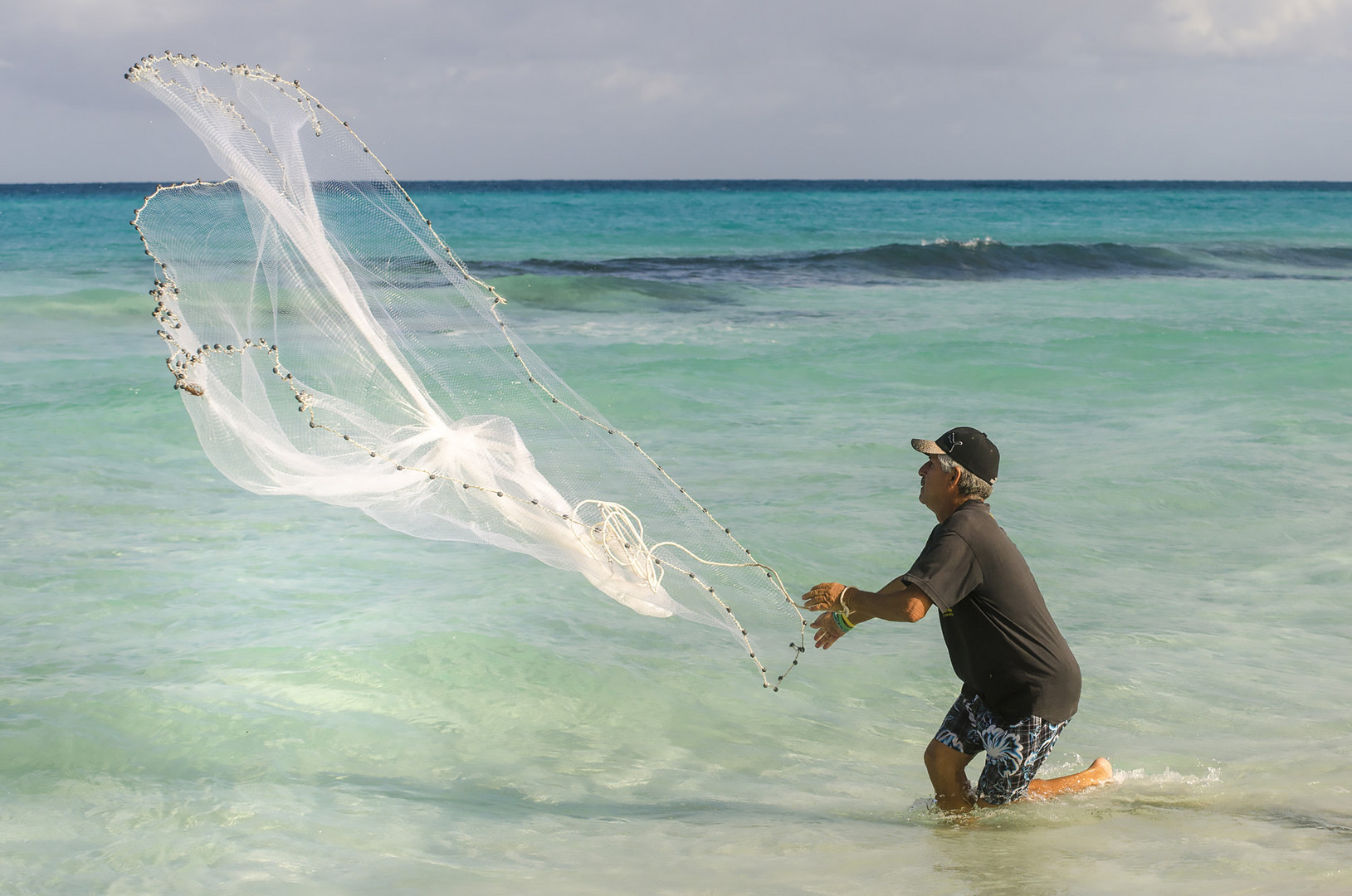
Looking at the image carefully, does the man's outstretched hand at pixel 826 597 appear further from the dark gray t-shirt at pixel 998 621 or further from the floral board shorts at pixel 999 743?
the floral board shorts at pixel 999 743

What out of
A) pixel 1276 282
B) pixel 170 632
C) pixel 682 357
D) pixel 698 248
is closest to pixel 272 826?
pixel 170 632

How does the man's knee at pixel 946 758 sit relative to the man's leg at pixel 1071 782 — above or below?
above

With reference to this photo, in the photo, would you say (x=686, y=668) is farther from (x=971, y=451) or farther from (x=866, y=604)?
(x=971, y=451)

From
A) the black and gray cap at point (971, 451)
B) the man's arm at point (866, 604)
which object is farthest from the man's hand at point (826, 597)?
the black and gray cap at point (971, 451)

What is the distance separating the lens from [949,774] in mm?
3643

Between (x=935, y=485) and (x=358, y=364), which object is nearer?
(x=935, y=485)

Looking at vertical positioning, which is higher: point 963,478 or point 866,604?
point 963,478

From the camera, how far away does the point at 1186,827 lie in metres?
3.65

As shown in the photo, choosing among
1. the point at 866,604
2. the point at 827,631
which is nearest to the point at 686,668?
the point at 827,631

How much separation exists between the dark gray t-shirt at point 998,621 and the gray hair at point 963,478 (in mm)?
49

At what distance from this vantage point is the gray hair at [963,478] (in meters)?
3.43

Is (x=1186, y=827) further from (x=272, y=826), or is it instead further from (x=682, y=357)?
Result: (x=682, y=357)

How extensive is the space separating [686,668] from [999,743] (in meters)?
2.09

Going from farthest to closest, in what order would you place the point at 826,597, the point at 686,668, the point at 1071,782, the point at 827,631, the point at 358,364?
the point at 686,668
the point at 358,364
the point at 1071,782
the point at 827,631
the point at 826,597
